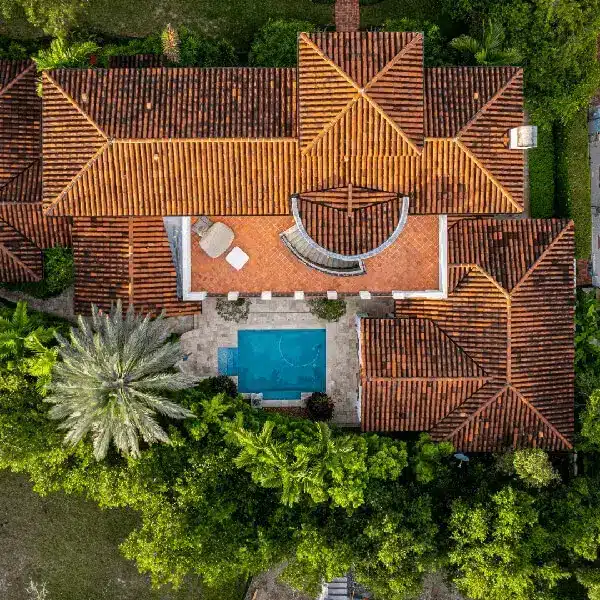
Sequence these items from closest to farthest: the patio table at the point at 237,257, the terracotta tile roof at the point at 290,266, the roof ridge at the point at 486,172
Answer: the roof ridge at the point at 486,172 → the patio table at the point at 237,257 → the terracotta tile roof at the point at 290,266

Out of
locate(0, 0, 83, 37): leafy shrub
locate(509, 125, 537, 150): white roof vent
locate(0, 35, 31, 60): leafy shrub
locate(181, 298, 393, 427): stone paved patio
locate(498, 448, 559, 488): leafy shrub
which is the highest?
locate(0, 0, 83, 37): leafy shrub

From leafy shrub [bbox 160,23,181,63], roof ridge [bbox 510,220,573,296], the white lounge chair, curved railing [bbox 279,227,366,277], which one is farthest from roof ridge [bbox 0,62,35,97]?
roof ridge [bbox 510,220,573,296]

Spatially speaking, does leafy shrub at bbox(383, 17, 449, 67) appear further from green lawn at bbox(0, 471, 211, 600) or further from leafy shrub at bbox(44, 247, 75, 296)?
green lawn at bbox(0, 471, 211, 600)

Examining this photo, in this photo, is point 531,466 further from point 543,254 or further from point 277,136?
point 277,136

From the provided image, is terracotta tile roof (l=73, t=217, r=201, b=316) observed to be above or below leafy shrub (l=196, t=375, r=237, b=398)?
above

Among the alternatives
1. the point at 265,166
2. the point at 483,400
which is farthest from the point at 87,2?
the point at 483,400

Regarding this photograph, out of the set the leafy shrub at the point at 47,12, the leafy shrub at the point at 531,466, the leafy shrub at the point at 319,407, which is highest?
the leafy shrub at the point at 47,12

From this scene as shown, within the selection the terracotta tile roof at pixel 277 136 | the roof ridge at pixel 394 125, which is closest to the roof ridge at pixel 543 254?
the terracotta tile roof at pixel 277 136

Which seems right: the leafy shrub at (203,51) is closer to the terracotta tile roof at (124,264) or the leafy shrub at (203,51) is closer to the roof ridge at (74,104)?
Answer: the roof ridge at (74,104)
